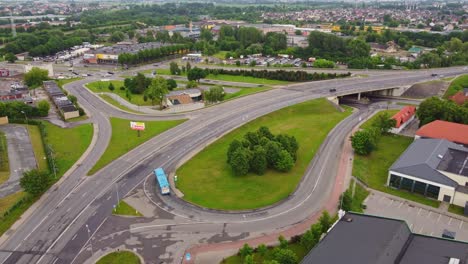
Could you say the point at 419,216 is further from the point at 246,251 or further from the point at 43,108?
the point at 43,108

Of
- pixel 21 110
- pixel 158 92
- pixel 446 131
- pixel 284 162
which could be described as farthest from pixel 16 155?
pixel 446 131

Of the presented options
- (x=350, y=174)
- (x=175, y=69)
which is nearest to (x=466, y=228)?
(x=350, y=174)

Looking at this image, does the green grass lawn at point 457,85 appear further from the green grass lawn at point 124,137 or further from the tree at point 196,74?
the green grass lawn at point 124,137

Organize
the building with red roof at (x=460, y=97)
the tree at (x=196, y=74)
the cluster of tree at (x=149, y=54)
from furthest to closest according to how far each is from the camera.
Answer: the cluster of tree at (x=149, y=54), the tree at (x=196, y=74), the building with red roof at (x=460, y=97)

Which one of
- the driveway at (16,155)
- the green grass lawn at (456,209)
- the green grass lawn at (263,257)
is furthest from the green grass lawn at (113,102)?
the green grass lawn at (456,209)

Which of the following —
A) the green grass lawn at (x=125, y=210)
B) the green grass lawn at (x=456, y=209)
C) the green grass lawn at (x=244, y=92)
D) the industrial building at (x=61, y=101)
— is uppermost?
the industrial building at (x=61, y=101)

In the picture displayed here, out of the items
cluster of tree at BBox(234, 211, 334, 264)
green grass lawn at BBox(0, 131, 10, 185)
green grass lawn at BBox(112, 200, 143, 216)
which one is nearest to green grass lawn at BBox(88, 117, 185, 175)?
green grass lawn at BBox(112, 200, 143, 216)

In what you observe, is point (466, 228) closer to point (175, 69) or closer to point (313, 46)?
point (175, 69)

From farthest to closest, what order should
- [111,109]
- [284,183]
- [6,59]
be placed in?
[6,59], [111,109], [284,183]
